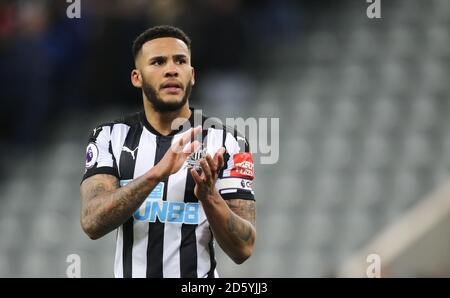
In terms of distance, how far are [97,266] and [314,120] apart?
8.53ft

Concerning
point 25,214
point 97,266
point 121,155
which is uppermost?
point 25,214

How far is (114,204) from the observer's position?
3.27m

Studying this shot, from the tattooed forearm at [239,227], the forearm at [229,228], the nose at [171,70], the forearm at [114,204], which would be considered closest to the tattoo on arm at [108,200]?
the forearm at [114,204]

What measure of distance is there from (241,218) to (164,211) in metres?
0.34

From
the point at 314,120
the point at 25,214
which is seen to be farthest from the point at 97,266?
the point at 314,120

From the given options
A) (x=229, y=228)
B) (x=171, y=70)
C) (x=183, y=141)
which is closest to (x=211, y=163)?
(x=183, y=141)

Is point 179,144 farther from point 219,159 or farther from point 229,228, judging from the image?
point 229,228

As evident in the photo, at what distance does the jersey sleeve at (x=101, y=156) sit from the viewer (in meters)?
3.50

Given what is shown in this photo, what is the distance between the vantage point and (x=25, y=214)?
7.75 m

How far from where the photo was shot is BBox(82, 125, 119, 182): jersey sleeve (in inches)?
138

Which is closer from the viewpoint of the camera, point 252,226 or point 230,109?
point 252,226

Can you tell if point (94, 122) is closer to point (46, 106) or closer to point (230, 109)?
point (46, 106)
